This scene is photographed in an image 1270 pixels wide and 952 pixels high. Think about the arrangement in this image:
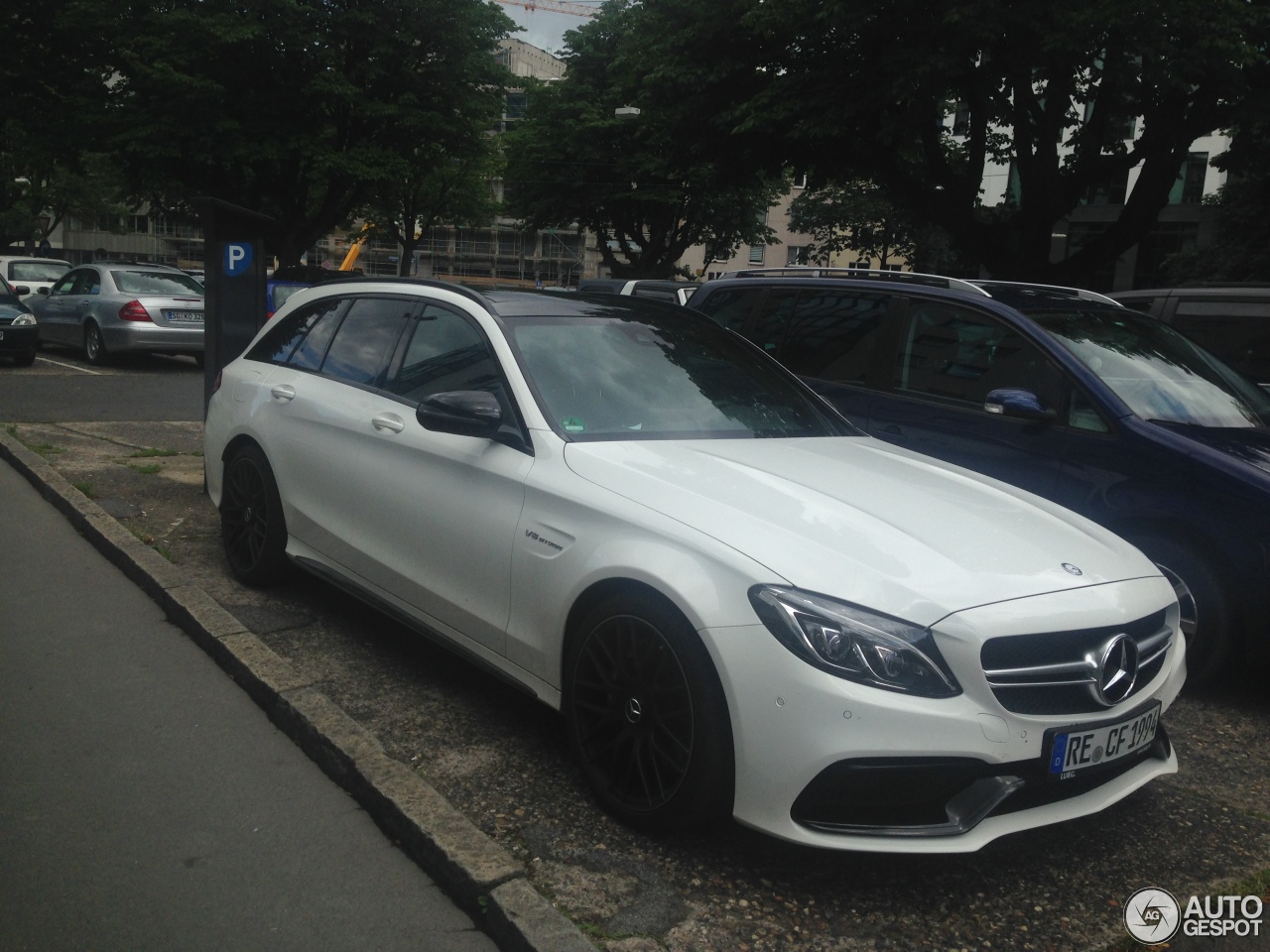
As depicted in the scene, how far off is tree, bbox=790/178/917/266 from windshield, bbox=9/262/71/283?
23.8 meters

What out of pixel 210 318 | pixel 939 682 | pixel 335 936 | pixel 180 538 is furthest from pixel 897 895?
pixel 210 318

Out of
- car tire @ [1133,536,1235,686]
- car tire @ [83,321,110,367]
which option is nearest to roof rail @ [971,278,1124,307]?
car tire @ [1133,536,1235,686]

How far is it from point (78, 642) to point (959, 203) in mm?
17922

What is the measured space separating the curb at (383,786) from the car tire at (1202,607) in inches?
126

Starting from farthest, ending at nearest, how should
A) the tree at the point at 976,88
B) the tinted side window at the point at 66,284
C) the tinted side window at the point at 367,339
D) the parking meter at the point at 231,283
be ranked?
the tinted side window at the point at 66,284
the tree at the point at 976,88
the parking meter at the point at 231,283
the tinted side window at the point at 367,339

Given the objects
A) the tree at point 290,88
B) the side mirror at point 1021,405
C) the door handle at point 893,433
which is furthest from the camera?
the tree at point 290,88

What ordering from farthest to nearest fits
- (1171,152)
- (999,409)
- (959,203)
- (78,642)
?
(959,203)
(1171,152)
(999,409)
(78,642)

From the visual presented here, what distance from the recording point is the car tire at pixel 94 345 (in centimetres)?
1820

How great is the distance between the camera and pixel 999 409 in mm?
5742

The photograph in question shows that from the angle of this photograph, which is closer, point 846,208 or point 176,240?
point 846,208

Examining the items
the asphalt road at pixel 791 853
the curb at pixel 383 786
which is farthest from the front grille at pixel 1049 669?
the curb at pixel 383 786

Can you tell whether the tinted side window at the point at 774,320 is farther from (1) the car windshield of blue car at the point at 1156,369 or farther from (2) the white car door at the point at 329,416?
(2) the white car door at the point at 329,416

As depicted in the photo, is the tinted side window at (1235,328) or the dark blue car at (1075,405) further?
the tinted side window at (1235,328)

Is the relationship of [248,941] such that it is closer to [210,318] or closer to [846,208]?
[210,318]
